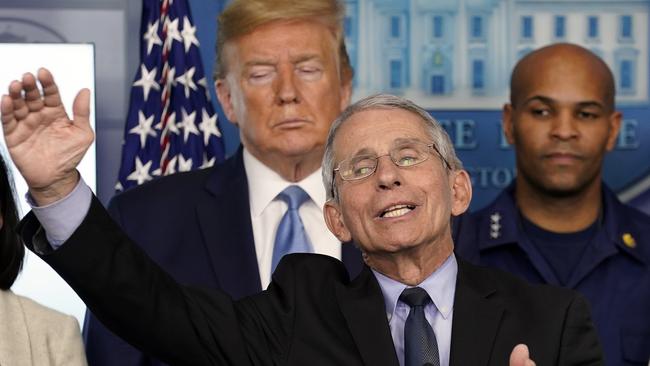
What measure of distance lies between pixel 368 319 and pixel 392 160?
1.12 ft

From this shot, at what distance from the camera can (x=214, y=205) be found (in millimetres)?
3910

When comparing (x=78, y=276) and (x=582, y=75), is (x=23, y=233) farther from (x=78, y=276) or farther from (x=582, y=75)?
(x=582, y=75)

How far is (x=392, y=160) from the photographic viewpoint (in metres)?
2.80

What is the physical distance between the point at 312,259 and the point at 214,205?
1077 mm

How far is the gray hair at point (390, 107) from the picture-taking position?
9.52 feet

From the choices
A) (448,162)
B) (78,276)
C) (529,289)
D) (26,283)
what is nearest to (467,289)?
(529,289)

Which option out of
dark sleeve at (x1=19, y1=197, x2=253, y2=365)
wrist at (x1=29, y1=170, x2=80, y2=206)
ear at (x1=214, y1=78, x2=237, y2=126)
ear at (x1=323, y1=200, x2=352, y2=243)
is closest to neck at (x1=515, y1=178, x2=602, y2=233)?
ear at (x1=214, y1=78, x2=237, y2=126)

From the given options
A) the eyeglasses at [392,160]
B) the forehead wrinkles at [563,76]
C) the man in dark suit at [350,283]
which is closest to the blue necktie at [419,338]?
the man in dark suit at [350,283]

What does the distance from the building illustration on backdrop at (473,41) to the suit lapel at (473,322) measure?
2679mm

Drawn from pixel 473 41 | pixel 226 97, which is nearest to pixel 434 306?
pixel 226 97

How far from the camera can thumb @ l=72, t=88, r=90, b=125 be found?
2.41 m

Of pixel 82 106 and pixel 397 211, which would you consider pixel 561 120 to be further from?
pixel 82 106

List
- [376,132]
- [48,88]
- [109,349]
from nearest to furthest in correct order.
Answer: [48,88]
[376,132]
[109,349]

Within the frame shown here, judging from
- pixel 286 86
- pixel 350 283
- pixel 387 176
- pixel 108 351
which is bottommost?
pixel 108 351
